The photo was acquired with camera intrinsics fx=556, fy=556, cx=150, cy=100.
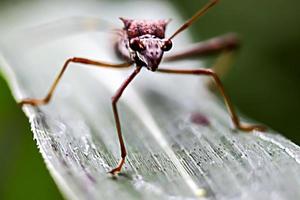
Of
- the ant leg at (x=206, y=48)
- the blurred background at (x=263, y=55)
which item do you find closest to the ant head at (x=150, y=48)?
the ant leg at (x=206, y=48)

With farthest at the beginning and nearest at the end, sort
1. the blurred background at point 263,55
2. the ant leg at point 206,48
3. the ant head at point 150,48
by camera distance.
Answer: the blurred background at point 263,55 < the ant leg at point 206,48 < the ant head at point 150,48

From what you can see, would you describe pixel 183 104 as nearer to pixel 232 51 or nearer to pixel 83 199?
Answer: pixel 232 51

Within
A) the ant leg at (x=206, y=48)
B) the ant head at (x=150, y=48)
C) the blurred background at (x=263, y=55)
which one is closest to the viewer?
the ant head at (x=150, y=48)

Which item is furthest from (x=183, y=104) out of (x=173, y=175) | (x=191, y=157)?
(x=173, y=175)

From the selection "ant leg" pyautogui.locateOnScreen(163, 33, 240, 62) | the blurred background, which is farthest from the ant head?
the blurred background

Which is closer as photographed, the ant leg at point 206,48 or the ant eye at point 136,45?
the ant eye at point 136,45

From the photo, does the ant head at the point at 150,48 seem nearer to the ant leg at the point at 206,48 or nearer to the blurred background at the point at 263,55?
the ant leg at the point at 206,48

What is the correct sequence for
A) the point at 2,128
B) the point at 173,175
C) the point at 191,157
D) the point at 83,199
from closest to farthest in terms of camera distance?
1. the point at 83,199
2. the point at 173,175
3. the point at 191,157
4. the point at 2,128
